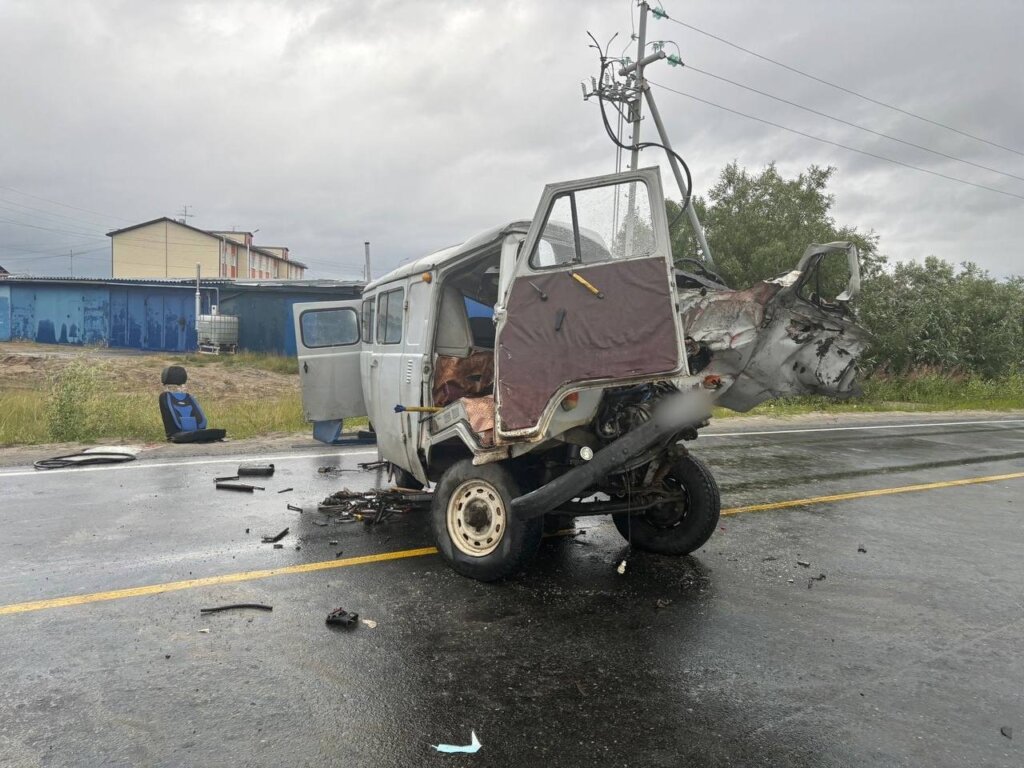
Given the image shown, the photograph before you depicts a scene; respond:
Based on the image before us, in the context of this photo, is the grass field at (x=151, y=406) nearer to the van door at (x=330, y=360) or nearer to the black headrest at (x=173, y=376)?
the black headrest at (x=173, y=376)

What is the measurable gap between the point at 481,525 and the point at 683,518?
159 cm

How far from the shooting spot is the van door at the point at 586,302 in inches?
154

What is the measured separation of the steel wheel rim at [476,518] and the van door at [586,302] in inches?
20.5

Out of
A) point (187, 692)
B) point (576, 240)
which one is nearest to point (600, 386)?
point (576, 240)

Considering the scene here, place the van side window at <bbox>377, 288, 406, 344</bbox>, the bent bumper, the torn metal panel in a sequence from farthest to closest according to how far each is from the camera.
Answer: the van side window at <bbox>377, 288, 406, 344</bbox> → the torn metal panel → the bent bumper

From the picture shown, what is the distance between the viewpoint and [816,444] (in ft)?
37.8

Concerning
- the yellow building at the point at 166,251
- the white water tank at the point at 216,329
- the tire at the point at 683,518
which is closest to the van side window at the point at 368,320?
the tire at the point at 683,518

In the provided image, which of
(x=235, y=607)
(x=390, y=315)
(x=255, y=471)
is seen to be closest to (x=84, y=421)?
(x=255, y=471)

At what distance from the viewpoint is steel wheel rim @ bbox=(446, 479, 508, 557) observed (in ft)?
14.8

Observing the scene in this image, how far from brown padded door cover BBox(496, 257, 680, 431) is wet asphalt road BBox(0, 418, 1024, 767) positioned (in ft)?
4.43

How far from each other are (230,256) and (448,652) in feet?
213

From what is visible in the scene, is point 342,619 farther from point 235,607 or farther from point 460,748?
point 460,748

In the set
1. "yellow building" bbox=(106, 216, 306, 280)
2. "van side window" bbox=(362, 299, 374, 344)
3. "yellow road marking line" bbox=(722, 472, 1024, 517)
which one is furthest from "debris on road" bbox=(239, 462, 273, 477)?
"yellow building" bbox=(106, 216, 306, 280)

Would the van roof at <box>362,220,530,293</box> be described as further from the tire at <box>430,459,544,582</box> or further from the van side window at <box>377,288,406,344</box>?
the tire at <box>430,459,544,582</box>
